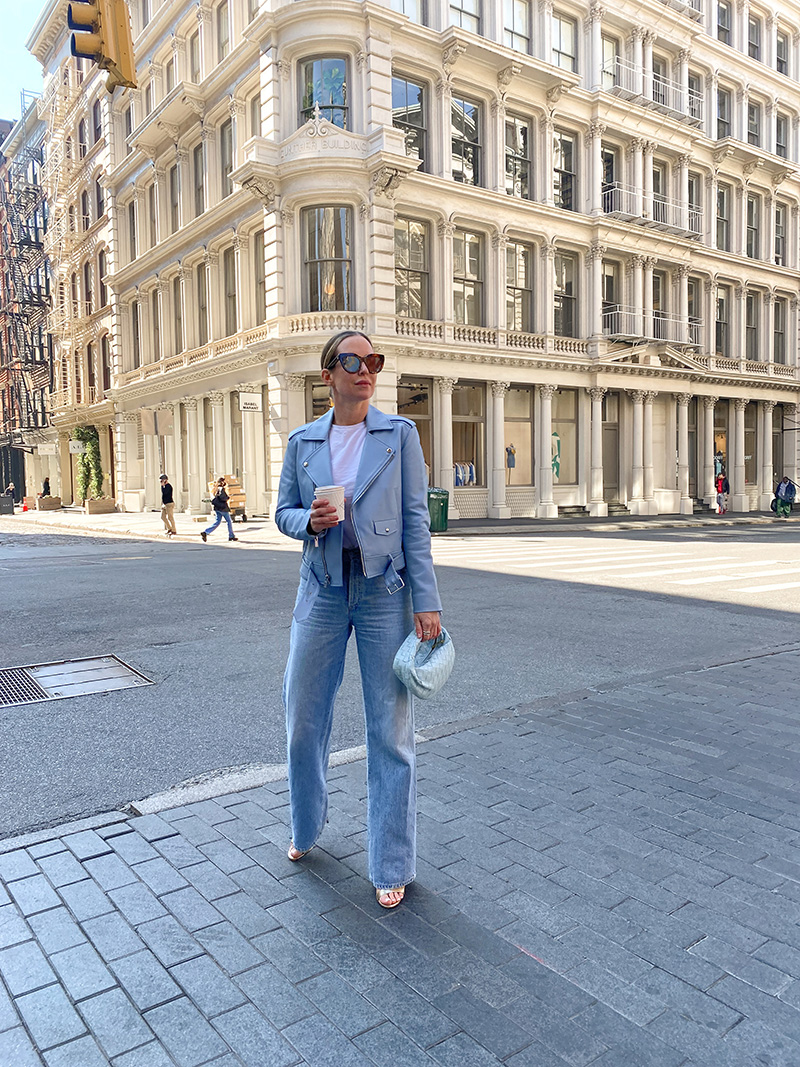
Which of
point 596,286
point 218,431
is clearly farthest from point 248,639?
point 596,286

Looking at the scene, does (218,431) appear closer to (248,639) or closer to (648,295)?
(648,295)

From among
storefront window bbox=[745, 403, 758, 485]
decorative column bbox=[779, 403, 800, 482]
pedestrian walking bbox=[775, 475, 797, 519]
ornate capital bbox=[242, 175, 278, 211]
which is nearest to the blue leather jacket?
ornate capital bbox=[242, 175, 278, 211]

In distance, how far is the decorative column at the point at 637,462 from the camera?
3123 centimetres

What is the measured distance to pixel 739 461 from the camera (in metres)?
36.3

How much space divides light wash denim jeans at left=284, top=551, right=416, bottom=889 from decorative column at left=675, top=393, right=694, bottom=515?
1282 inches

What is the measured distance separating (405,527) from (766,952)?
191 centimetres

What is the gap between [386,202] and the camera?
23.7 m

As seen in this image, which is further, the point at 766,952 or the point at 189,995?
the point at 766,952

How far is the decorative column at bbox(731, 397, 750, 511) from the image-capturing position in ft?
119

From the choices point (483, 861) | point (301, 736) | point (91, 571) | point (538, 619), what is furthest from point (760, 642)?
point (91, 571)

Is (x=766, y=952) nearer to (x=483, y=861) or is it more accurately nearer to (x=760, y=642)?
(x=483, y=861)

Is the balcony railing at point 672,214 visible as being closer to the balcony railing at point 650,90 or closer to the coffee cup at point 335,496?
the balcony railing at point 650,90

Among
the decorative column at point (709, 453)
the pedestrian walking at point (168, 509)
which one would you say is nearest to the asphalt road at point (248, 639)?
the pedestrian walking at point (168, 509)

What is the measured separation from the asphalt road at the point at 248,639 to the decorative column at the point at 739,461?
21.2 meters
